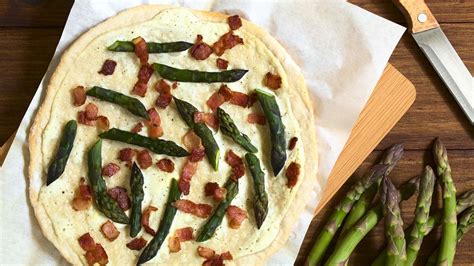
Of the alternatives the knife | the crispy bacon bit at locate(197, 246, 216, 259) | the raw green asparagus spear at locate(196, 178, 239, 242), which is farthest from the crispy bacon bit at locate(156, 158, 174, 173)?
the knife

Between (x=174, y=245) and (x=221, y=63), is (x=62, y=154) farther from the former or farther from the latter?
(x=221, y=63)

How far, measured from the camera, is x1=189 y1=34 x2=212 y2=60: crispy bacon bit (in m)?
2.95

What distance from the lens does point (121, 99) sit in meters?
2.91

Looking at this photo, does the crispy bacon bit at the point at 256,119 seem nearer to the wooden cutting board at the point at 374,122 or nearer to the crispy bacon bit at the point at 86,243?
the wooden cutting board at the point at 374,122

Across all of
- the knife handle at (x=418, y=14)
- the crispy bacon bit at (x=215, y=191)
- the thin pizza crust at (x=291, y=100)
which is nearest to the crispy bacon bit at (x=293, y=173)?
the thin pizza crust at (x=291, y=100)

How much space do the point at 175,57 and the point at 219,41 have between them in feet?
0.66

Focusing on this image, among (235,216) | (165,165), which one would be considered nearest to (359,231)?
(235,216)

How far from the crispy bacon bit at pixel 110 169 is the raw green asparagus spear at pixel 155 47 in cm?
49

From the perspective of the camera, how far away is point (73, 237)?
9.53ft

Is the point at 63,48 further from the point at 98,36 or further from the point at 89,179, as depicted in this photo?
the point at 89,179

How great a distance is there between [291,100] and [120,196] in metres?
0.83

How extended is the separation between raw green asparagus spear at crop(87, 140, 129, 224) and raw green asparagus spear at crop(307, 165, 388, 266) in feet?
2.92

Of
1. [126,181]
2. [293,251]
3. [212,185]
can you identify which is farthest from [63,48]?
[293,251]

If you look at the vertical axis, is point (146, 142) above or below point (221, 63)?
below
